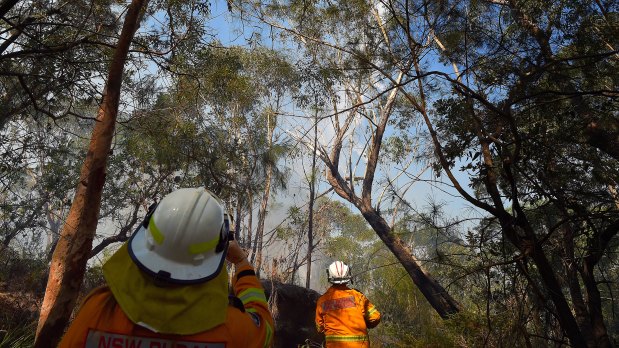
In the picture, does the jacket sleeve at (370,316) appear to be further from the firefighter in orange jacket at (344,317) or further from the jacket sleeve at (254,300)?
the jacket sleeve at (254,300)


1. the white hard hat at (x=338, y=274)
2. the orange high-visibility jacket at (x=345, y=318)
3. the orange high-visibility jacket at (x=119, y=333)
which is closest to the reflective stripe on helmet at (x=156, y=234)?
the orange high-visibility jacket at (x=119, y=333)

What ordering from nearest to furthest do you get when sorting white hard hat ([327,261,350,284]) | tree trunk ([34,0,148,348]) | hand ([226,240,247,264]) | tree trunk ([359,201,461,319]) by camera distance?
1. hand ([226,240,247,264])
2. tree trunk ([34,0,148,348])
3. white hard hat ([327,261,350,284])
4. tree trunk ([359,201,461,319])

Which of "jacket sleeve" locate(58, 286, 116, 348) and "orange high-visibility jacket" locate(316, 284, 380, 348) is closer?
"jacket sleeve" locate(58, 286, 116, 348)

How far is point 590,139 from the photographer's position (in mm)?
4621

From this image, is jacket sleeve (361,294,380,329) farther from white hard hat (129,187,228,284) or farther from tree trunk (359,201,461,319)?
white hard hat (129,187,228,284)

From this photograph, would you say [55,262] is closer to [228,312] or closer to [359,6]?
[228,312]

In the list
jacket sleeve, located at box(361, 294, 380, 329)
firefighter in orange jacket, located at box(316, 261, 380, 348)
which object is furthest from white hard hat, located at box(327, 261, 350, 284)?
jacket sleeve, located at box(361, 294, 380, 329)

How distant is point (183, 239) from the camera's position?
3.93 ft

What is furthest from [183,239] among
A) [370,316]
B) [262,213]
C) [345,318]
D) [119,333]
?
[262,213]

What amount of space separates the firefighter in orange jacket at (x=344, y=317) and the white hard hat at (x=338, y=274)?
0.02 m

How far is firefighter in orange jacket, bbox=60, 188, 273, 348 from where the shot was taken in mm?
1086

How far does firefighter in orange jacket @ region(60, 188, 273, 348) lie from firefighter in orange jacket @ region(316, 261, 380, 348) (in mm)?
3349

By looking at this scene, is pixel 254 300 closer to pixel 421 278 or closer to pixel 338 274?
pixel 338 274

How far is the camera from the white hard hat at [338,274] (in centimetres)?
480
